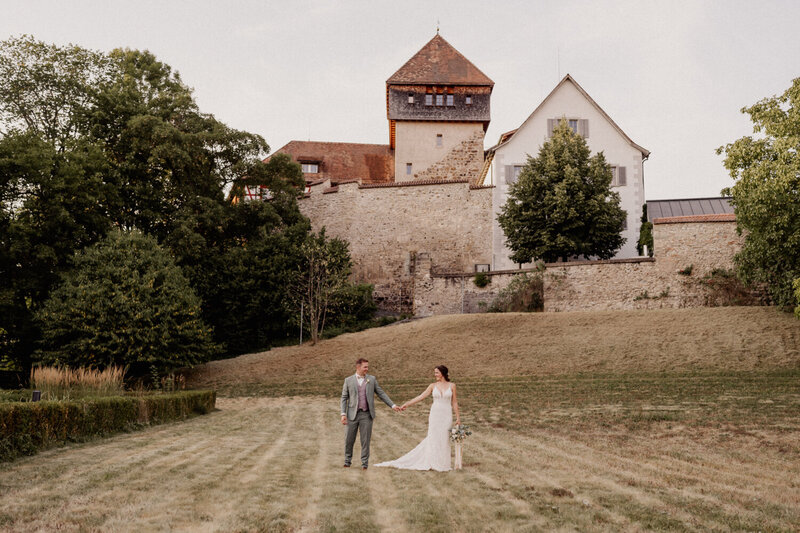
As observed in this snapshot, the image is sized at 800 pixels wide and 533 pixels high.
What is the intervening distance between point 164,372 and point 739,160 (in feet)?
70.5

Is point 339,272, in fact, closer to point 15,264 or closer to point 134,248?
point 134,248

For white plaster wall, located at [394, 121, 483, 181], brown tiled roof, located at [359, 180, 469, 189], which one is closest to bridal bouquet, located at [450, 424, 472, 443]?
brown tiled roof, located at [359, 180, 469, 189]

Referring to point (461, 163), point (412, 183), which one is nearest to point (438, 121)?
point (461, 163)

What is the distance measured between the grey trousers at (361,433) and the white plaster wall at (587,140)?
2967 cm

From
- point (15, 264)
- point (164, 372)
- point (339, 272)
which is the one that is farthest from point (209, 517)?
point (339, 272)

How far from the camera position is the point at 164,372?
25.6 metres

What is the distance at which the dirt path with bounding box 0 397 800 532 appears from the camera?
19.1 ft

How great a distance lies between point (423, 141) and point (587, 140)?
12689mm

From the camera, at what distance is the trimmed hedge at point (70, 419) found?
9336 mm

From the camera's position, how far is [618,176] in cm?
3944

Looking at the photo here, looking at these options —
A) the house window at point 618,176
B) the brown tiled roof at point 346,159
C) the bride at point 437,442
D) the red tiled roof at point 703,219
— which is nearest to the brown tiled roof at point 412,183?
the house window at point 618,176

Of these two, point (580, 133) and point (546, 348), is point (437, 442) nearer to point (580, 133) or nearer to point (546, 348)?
point (546, 348)

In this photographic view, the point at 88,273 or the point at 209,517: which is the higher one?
the point at 88,273

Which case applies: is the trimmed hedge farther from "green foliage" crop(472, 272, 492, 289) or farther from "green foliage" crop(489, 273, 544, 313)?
"green foliage" crop(472, 272, 492, 289)
